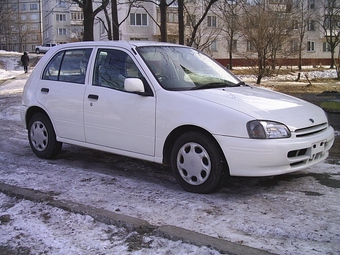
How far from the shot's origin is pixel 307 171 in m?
5.57

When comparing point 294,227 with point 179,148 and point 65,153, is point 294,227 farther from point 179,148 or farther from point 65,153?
point 65,153

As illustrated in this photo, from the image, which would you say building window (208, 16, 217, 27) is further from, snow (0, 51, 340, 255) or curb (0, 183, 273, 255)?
curb (0, 183, 273, 255)

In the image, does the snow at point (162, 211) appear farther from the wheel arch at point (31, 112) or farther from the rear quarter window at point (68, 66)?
the rear quarter window at point (68, 66)

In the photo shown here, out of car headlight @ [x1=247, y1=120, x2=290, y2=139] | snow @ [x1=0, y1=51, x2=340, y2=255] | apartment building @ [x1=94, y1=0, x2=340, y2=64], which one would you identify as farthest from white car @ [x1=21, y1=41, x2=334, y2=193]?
apartment building @ [x1=94, y1=0, x2=340, y2=64]

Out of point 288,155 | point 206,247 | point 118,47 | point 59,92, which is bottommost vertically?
point 206,247

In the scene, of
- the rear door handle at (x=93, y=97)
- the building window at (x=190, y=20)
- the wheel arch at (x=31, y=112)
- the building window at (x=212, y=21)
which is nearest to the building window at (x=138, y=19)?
the building window at (x=212, y=21)

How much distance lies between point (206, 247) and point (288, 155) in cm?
150

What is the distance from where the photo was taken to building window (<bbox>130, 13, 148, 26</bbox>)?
1960 inches

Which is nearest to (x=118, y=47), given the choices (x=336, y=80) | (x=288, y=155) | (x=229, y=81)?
(x=229, y=81)

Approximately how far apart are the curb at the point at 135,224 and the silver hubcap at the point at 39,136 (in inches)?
60.8

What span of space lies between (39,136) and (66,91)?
989mm

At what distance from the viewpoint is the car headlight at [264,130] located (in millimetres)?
4250

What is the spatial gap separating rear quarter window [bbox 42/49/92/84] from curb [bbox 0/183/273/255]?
70.3 inches

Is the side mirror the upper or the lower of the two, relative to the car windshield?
Result: lower
